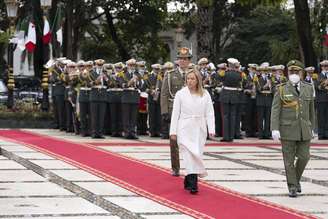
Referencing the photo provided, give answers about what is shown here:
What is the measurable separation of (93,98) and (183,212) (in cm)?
1248

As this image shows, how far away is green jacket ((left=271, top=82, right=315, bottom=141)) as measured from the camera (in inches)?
499

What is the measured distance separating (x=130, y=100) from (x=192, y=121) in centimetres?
1038

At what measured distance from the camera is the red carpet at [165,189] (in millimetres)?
11023

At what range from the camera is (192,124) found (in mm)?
12961

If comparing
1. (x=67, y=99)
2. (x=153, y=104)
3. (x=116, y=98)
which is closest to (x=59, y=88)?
(x=67, y=99)

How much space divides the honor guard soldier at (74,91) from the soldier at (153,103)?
1922mm

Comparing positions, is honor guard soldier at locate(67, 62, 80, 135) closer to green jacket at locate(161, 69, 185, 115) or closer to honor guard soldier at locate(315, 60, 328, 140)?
honor guard soldier at locate(315, 60, 328, 140)

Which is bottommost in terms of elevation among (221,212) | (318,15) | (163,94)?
(221,212)

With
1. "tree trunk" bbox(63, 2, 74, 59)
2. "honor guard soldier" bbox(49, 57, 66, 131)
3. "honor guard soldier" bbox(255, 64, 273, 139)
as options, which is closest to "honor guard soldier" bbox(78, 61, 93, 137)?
"honor guard soldier" bbox(49, 57, 66, 131)

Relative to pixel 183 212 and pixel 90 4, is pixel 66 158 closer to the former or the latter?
pixel 183 212

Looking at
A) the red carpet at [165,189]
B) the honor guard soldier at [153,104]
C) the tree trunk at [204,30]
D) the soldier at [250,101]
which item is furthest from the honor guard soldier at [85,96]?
the tree trunk at [204,30]

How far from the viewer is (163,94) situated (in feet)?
50.9

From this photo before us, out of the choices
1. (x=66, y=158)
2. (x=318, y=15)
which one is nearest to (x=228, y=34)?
(x=318, y=15)

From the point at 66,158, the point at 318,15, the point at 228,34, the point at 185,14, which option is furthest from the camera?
the point at 228,34
